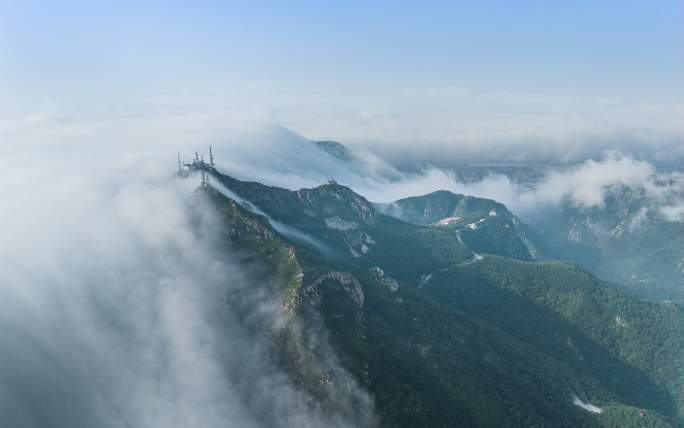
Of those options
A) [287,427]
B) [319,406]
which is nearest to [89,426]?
[287,427]

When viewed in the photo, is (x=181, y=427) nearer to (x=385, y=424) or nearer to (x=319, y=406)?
(x=319, y=406)

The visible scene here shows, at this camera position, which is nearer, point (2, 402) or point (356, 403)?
point (2, 402)

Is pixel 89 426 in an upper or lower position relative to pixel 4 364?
lower

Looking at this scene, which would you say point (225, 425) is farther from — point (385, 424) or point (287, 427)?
point (385, 424)

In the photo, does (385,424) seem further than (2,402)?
Yes

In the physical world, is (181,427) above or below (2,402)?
below

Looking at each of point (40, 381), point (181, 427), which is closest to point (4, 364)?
point (40, 381)

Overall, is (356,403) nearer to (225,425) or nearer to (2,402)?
(225,425)
